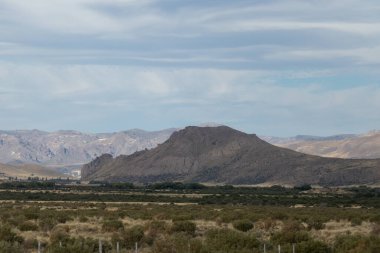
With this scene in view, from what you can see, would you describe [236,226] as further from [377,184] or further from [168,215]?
[377,184]

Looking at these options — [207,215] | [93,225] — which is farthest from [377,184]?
[93,225]

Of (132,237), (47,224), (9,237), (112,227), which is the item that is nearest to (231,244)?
(132,237)

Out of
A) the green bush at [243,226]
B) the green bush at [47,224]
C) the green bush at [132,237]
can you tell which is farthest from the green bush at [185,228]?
the green bush at [47,224]

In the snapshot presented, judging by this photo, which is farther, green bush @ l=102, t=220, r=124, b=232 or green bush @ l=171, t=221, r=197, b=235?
green bush @ l=102, t=220, r=124, b=232

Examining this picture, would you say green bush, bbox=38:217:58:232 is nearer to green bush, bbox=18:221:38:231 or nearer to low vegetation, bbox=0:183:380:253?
low vegetation, bbox=0:183:380:253

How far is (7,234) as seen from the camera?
3338cm

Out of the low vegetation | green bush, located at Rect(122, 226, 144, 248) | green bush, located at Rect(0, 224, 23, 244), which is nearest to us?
the low vegetation

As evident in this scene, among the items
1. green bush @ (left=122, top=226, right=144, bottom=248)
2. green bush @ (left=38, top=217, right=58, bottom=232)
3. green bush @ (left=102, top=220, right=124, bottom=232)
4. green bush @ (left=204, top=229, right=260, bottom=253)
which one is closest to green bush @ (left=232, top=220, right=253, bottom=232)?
green bush @ (left=102, top=220, right=124, bottom=232)

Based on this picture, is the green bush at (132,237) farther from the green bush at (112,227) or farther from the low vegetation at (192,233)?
the green bush at (112,227)

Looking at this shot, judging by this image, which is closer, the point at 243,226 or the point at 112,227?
the point at 112,227

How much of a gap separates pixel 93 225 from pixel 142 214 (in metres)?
10.6

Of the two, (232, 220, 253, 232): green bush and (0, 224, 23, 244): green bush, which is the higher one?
(0, 224, 23, 244): green bush

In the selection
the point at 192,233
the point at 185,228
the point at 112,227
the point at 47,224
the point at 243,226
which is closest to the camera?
the point at 192,233

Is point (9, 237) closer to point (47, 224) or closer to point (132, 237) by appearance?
point (132, 237)
